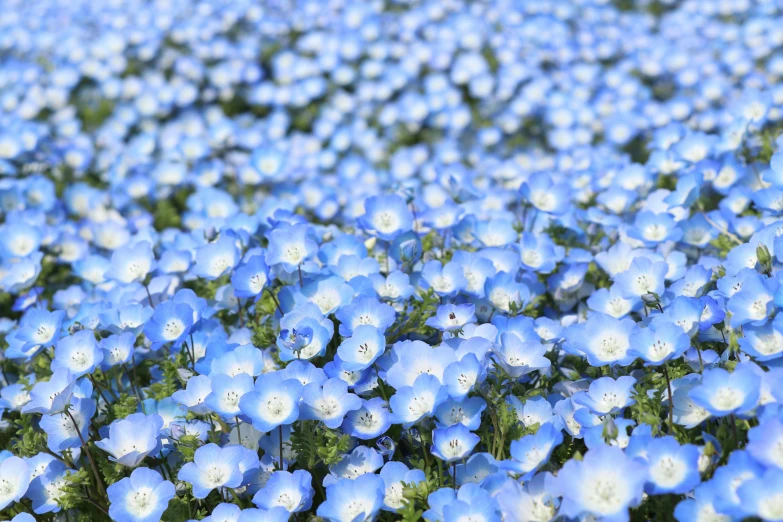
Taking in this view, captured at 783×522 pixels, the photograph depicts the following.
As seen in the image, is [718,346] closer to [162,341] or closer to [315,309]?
[315,309]

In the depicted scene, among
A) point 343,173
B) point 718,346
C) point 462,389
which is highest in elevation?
point 462,389

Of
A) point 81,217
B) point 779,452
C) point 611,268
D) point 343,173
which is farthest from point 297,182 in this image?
point 779,452

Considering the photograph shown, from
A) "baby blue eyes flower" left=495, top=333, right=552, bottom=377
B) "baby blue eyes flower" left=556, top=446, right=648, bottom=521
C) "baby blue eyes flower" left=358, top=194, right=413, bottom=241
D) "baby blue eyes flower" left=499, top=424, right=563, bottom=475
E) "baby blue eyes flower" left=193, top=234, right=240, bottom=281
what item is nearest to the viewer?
"baby blue eyes flower" left=556, top=446, right=648, bottom=521

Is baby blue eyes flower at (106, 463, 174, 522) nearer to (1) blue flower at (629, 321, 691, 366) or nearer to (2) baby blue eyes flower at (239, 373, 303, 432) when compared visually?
(2) baby blue eyes flower at (239, 373, 303, 432)

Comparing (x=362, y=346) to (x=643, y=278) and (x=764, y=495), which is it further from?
(x=764, y=495)

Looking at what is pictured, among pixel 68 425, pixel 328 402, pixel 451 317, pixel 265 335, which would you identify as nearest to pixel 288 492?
pixel 328 402

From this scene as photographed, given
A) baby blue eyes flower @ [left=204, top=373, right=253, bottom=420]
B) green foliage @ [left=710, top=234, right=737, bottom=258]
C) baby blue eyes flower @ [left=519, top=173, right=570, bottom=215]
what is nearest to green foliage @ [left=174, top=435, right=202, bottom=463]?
baby blue eyes flower @ [left=204, top=373, right=253, bottom=420]
